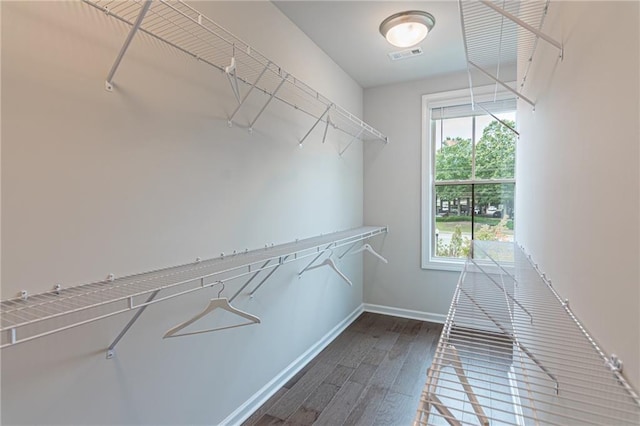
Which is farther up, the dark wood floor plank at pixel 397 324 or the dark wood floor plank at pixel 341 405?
the dark wood floor plank at pixel 397 324

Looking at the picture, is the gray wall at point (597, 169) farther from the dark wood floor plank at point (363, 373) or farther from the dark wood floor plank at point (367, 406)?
the dark wood floor plank at point (363, 373)

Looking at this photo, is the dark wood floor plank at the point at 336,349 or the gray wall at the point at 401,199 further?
the gray wall at the point at 401,199

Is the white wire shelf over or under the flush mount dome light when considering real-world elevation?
under

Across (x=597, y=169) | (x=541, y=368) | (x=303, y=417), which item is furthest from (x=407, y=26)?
(x=303, y=417)

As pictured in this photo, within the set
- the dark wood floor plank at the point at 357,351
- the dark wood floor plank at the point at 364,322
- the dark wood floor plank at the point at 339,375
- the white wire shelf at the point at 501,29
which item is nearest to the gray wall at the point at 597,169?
the white wire shelf at the point at 501,29

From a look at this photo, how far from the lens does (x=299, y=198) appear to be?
249 centimetres

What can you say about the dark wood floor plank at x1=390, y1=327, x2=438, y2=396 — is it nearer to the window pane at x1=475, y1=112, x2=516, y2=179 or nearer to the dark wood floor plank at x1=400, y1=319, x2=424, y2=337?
the dark wood floor plank at x1=400, y1=319, x2=424, y2=337

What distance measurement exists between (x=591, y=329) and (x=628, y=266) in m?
0.31

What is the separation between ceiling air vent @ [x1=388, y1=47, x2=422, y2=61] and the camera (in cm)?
280

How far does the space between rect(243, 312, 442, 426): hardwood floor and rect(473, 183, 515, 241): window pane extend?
45.7 inches

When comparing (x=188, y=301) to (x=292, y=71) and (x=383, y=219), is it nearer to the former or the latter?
(x=292, y=71)

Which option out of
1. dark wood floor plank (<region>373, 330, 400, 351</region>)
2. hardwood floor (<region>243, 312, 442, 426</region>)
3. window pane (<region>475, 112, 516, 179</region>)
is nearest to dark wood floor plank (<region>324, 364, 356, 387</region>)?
hardwood floor (<region>243, 312, 442, 426</region>)

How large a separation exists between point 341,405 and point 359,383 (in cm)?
29

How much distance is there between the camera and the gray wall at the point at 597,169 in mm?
631
